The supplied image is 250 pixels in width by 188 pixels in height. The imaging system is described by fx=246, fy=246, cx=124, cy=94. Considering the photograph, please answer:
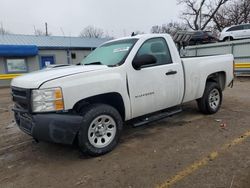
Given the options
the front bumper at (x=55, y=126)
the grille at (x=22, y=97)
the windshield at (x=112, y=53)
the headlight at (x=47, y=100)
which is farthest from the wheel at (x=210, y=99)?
the grille at (x=22, y=97)

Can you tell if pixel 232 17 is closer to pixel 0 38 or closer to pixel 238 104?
pixel 0 38

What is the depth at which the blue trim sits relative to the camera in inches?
789

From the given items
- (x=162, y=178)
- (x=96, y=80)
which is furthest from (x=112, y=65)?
(x=162, y=178)

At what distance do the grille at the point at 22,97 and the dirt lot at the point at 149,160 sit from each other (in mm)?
941

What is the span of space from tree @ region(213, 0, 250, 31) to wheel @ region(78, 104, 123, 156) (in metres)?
40.7

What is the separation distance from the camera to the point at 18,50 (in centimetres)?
2062

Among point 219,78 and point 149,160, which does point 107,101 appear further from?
point 219,78

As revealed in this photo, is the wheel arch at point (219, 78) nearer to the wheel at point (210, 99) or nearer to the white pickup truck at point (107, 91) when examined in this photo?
the wheel at point (210, 99)

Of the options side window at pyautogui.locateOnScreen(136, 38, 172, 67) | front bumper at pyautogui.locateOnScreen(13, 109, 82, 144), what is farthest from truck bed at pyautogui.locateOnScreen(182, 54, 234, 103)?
front bumper at pyautogui.locateOnScreen(13, 109, 82, 144)

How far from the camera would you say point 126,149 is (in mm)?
4332

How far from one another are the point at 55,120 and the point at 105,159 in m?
1.04

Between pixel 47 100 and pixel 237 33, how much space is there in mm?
20573

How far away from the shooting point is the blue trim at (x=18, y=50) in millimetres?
20047

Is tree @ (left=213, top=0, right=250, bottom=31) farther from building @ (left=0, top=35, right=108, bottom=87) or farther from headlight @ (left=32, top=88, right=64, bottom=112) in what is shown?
headlight @ (left=32, top=88, right=64, bottom=112)
